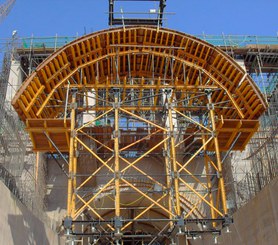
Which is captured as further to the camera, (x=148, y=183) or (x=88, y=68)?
(x=148, y=183)

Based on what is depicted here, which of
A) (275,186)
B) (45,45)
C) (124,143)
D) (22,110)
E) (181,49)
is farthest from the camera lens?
(45,45)

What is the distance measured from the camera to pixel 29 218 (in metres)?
15.1

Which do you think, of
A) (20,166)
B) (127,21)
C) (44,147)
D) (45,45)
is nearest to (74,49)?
(127,21)

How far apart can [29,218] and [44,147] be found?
3.01 m

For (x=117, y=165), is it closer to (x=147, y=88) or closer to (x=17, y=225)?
(x=147, y=88)

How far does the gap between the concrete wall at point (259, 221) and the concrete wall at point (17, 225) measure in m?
7.81

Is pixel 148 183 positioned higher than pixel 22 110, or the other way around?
pixel 22 110

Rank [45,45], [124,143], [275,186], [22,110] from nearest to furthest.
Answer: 1. [275,186]
2. [22,110]
3. [124,143]
4. [45,45]

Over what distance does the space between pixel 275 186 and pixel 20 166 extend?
1007 centimetres

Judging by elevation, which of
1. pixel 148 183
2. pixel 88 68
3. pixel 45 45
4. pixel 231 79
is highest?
pixel 45 45

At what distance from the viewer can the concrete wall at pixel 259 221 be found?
12.1m

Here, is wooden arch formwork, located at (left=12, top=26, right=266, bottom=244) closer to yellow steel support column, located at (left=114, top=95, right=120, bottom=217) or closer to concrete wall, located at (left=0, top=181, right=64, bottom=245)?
yellow steel support column, located at (left=114, top=95, right=120, bottom=217)

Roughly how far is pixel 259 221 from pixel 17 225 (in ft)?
26.5

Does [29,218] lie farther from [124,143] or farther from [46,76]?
[124,143]
